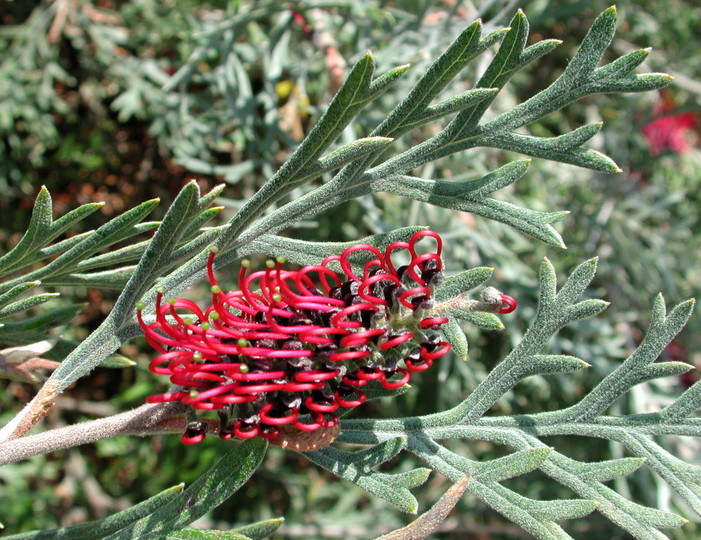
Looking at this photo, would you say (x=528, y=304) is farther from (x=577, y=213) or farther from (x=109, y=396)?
(x=109, y=396)

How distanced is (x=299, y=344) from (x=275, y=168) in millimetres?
1198

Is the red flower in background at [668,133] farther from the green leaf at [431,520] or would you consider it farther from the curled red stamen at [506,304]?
the green leaf at [431,520]

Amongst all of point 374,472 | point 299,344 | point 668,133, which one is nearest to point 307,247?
point 299,344

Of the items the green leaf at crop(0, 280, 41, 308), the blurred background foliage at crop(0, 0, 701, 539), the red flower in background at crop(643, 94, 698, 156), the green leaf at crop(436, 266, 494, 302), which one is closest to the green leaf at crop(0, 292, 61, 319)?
the green leaf at crop(0, 280, 41, 308)

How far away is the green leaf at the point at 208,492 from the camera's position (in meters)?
0.66

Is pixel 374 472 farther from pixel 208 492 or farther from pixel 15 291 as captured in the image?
pixel 15 291

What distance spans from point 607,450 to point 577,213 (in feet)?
2.29

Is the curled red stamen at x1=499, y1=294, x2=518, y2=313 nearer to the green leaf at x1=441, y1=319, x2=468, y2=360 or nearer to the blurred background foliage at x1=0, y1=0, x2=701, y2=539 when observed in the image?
the green leaf at x1=441, y1=319, x2=468, y2=360

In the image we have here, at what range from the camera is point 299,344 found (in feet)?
2.11

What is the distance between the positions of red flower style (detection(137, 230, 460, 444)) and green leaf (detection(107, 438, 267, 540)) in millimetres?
21

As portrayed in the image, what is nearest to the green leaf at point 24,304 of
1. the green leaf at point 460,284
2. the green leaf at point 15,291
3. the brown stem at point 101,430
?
the green leaf at point 15,291

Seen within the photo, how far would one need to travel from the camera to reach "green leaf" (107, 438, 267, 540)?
0.66m

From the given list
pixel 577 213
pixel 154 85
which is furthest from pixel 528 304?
pixel 154 85

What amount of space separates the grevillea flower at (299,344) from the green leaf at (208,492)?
0.02 metres
